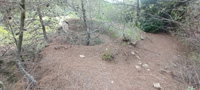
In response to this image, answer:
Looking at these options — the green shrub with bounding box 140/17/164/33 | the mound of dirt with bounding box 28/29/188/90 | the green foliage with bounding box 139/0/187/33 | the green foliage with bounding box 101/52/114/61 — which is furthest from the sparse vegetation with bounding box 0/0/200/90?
the green shrub with bounding box 140/17/164/33

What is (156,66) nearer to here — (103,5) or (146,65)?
(146,65)

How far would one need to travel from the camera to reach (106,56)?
4199 millimetres

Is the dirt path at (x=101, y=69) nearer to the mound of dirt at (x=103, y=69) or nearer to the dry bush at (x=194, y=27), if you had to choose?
the mound of dirt at (x=103, y=69)

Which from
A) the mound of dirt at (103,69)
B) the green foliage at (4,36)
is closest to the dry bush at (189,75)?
the mound of dirt at (103,69)

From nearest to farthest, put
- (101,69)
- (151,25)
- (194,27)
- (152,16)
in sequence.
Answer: (101,69) → (194,27) → (152,16) → (151,25)

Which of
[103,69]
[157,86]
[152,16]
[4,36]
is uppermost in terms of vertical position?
[152,16]

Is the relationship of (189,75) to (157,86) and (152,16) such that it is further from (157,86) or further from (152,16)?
(152,16)

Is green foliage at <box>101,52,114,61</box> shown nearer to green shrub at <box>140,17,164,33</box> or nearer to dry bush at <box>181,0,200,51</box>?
dry bush at <box>181,0,200,51</box>

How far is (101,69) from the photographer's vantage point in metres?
3.67

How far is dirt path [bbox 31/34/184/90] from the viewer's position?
10.1ft

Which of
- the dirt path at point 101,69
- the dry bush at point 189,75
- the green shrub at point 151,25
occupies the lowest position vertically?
the dry bush at point 189,75

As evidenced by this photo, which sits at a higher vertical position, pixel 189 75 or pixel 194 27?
pixel 194 27

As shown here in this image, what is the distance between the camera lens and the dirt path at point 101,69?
121 inches

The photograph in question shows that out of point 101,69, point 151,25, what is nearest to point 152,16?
point 151,25
